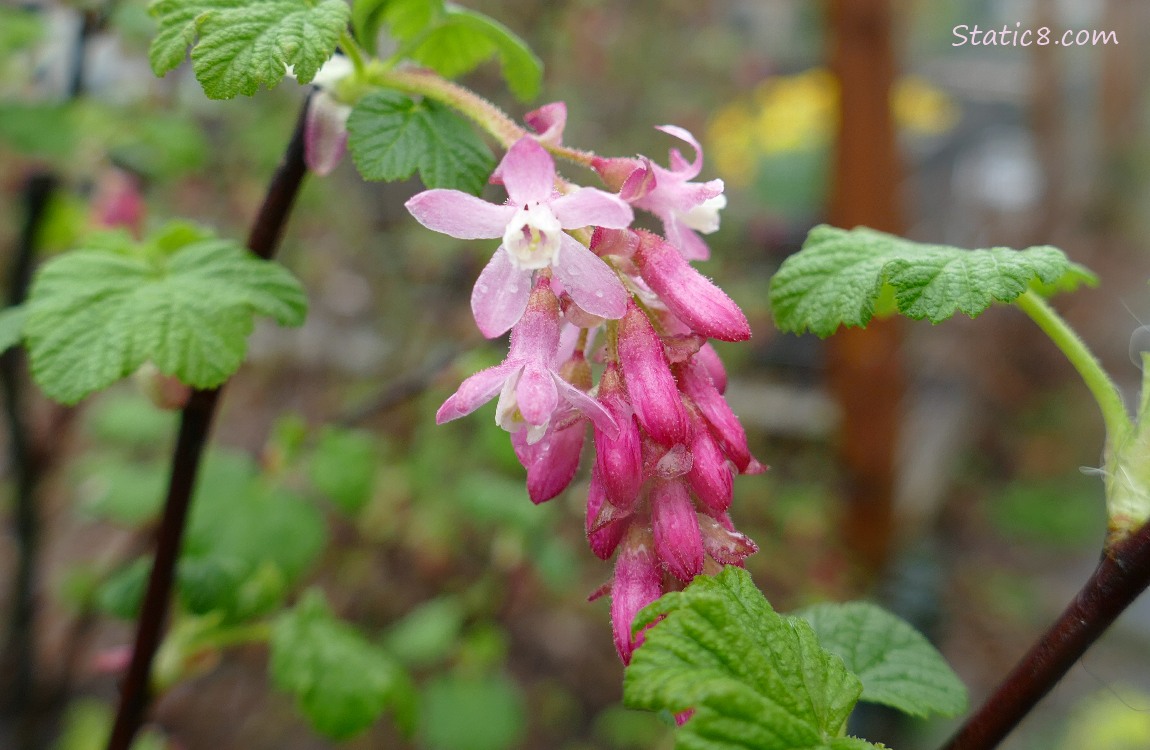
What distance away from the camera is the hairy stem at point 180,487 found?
84cm

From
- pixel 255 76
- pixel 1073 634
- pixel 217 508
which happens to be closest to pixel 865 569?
pixel 217 508

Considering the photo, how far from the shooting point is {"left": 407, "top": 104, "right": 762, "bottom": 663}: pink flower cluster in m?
0.62

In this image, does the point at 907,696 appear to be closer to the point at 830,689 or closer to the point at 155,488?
the point at 830,689

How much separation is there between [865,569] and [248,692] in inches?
89.7

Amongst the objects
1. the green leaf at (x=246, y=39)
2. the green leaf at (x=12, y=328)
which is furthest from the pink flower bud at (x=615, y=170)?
the green leaf at (x=12, y=328)

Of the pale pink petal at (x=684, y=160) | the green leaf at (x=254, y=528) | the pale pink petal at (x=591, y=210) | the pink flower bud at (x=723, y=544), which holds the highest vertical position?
the pale pink petal at (x=684, y=160)

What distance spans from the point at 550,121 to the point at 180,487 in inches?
21.7

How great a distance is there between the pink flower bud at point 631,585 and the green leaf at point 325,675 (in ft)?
2.70

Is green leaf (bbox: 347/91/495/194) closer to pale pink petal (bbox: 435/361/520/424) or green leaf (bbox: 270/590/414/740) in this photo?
pale pink petal (bbox: 435/361/520/424)

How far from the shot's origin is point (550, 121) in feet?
2.34

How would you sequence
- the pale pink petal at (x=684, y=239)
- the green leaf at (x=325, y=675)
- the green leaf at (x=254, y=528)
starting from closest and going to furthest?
1. the pale pink petal at (x=684, y=239)
2. the green leaf at (x=325, y=675)
3. the green leaf at (x=254, y=528)

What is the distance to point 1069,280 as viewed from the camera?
3.02 ft

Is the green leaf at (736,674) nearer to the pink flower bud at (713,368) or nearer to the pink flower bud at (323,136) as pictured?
the pink flower bud at (713,368)

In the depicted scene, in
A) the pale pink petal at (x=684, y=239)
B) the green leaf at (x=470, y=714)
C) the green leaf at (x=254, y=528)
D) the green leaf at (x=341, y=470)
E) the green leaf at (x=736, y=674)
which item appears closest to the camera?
the green leaf at (x=736, y=674)
